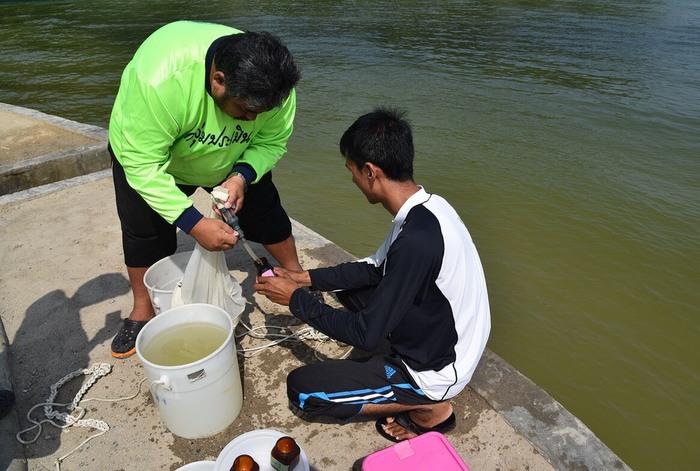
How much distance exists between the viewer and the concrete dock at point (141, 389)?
7.70 feet

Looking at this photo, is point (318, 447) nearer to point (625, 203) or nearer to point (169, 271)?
point (169, 271)

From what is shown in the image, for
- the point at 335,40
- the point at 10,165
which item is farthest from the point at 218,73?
the point at 335,40

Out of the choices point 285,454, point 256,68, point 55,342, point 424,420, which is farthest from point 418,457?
point 55,342

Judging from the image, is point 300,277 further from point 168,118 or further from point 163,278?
point 168,118

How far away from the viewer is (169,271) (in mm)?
3053

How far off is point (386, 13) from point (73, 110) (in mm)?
13694

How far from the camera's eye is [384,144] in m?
2.08

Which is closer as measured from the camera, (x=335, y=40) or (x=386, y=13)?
(x=335, y=40)

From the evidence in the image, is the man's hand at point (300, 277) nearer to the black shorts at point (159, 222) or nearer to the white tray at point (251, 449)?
the black shorts at point (159, 222)

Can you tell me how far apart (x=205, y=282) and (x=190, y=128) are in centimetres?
82

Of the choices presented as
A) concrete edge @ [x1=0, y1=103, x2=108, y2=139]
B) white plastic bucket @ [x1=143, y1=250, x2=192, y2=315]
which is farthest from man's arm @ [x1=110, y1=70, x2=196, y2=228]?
concrete edge @ [x1=0, y1=103, x2=108, y2=139]

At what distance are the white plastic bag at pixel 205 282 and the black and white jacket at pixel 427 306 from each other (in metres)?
0.55

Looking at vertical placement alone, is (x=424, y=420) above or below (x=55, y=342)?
above

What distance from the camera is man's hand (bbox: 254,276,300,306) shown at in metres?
2.43
